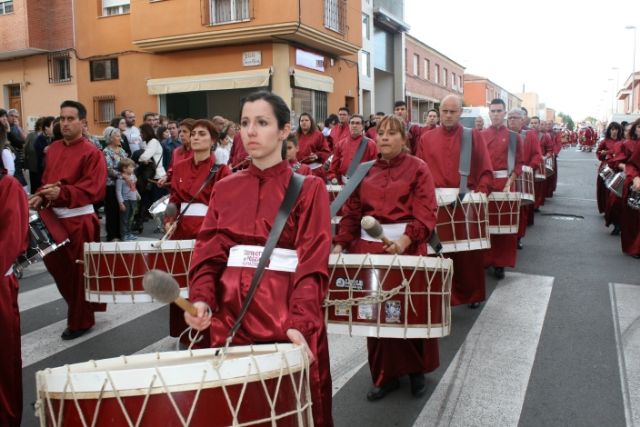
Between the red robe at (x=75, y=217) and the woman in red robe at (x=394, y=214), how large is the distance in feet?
8.21

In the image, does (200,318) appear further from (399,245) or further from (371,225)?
(399,245)

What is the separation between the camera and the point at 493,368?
4875 mm

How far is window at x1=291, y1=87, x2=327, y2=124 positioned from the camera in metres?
21.1

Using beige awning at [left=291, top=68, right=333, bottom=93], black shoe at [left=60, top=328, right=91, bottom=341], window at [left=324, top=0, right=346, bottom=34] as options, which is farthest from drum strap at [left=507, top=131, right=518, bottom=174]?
window at [left=324, top=0, right=346, bottom=34]

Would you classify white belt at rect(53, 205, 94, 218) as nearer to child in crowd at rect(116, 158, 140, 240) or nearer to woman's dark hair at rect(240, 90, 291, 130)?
woman's dark hair at rect(240, 90, 291, 130)

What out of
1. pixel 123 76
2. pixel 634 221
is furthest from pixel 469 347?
pixel 123 76

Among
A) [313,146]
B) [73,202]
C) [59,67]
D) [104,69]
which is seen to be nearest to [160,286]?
[73,202]

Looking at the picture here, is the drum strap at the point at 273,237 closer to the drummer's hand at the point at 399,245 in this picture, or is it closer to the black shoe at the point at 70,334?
the drummer's hand at the point at 399,245

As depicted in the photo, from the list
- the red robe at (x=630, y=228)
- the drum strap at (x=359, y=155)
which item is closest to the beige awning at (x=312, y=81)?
the drum strap at (x=359, y=155)

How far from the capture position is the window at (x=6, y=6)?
907 inches

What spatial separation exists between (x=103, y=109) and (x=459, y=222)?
2042cm

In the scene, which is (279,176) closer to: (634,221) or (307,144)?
(634,221)

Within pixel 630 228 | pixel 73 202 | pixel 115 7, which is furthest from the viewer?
pixel 115 7

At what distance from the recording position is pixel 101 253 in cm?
480
